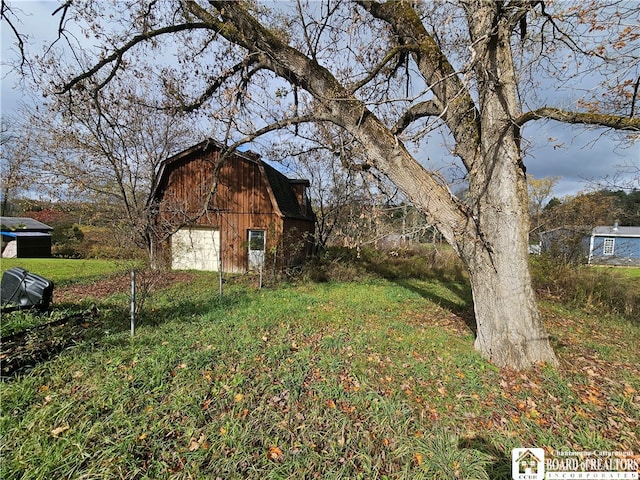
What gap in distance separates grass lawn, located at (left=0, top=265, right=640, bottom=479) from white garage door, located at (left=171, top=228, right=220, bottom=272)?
8493 mm

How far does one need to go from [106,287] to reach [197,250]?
483 centimetres

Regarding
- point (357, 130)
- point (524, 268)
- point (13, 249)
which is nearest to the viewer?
point (524, 268)

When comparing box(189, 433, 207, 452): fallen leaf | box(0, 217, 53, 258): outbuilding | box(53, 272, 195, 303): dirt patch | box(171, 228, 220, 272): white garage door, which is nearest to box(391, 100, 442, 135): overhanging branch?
box(189, 433, 207, 452): fallen leaf

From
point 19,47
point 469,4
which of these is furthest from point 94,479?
point 19,47

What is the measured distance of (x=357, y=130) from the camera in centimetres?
420

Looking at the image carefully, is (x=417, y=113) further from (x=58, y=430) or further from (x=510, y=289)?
(x=58, y=430)

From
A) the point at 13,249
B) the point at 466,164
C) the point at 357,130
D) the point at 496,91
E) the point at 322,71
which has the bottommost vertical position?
the point at 13,249

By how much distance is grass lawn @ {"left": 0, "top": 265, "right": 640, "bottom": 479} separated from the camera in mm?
2250

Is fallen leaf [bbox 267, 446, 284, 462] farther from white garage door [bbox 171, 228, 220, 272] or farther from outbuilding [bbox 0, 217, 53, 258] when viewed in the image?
outbuilding [bbox 0, 217, 53, 258]

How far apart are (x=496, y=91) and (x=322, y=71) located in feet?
8.52

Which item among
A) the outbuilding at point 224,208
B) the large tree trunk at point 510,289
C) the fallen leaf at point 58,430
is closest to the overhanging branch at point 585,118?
the large tree trunk at point 510,289

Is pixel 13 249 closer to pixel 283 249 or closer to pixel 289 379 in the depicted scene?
pixel 283 249

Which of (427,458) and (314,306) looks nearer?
(427,458)

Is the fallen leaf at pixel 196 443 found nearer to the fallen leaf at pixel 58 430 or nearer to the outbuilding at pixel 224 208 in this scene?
the fallen leaf at pixel 58 430
